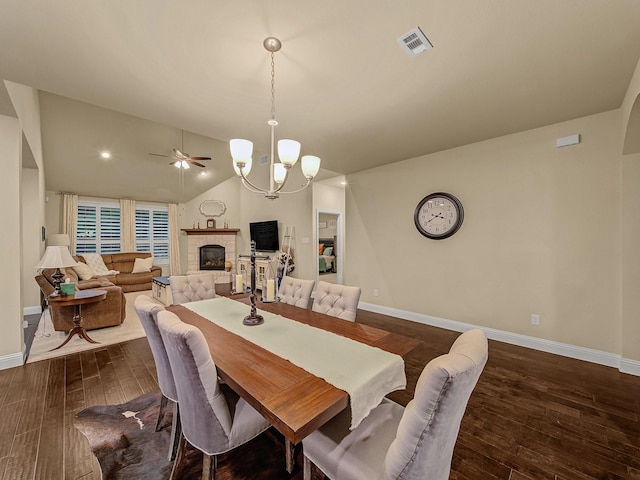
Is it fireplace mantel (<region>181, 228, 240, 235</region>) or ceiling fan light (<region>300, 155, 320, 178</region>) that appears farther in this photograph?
fireplace mantel (<region>181, 228, 240, 235</region>)

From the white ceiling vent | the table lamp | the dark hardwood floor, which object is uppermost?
the white ceiling vent

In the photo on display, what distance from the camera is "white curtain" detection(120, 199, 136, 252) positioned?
7.28 metres

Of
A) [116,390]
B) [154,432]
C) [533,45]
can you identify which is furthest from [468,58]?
[116,390]

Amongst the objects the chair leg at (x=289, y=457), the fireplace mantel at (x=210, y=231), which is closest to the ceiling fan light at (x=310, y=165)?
the chair leg at (x=289, y=457)

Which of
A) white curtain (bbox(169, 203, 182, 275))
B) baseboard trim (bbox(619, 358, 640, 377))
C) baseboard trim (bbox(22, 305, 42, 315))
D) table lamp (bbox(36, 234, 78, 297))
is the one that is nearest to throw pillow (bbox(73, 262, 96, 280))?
baseboard trim (bbox(22, 305, 42, 315))

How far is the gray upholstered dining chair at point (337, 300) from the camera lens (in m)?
2.22

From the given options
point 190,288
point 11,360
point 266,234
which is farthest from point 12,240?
point 266,234

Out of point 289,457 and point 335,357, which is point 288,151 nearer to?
point 335,357

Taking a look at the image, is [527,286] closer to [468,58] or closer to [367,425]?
[468,58]

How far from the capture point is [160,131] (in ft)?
17.3

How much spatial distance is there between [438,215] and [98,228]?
812 centimetres

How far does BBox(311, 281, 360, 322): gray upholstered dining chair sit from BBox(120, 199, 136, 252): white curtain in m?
7.13

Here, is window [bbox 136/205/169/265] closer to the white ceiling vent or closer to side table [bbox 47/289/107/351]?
side table [bbox 47/289/107/351]

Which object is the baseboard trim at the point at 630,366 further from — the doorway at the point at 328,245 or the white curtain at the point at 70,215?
the white curtain at the point at 70,215
